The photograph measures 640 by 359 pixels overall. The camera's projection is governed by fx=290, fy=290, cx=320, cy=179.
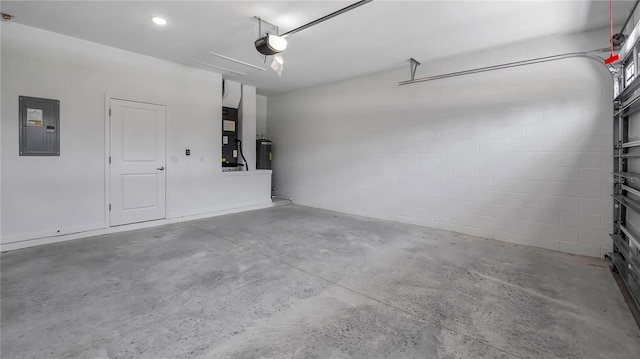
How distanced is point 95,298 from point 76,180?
8.43 ft

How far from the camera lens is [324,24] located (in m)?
3.63

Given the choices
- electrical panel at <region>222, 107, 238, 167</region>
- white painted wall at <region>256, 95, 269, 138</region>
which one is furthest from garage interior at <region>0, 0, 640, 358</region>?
white painted wall at <region>256, 95, 269, 138</region>

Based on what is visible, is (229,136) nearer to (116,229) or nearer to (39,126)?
(116,229)

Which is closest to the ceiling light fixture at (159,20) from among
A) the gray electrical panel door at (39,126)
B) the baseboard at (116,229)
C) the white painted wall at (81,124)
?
the white painted wall at (81,124)

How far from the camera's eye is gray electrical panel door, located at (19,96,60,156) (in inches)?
148

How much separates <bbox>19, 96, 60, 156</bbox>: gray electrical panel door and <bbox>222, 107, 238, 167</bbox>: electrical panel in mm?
2812

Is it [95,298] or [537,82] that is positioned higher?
[537,82]

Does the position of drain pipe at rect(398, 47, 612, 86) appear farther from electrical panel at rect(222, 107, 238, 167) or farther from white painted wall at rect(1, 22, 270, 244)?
white painted wall at rect(1, 22, 270, 244)

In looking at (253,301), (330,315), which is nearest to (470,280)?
(330,315)

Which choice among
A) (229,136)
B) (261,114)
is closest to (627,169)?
(229,136)

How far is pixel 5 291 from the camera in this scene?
2.56 m

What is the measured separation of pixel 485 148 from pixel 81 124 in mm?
6041

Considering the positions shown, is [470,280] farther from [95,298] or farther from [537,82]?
[95,298]

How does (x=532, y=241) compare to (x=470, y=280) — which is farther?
(x=532, y=241)
